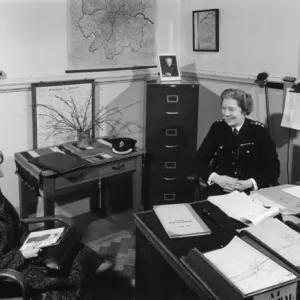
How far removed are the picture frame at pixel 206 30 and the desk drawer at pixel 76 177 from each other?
1.76m

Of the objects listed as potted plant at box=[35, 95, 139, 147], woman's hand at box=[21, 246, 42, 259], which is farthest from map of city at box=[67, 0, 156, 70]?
woman's hand at box=[21, 246, 42, 259]

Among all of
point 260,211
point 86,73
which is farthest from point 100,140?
point 260,211

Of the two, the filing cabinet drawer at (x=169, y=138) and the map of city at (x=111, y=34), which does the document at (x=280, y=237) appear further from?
the map of city at (x=111, y=34)

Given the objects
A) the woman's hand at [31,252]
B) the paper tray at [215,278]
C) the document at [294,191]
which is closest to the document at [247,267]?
the paper tray at [215,278]

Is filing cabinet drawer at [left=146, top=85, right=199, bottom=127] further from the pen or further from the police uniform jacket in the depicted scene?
the pen

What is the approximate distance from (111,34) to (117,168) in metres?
1.32

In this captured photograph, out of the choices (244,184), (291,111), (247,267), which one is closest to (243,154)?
(244,184)

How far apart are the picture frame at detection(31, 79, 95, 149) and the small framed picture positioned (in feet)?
2.27

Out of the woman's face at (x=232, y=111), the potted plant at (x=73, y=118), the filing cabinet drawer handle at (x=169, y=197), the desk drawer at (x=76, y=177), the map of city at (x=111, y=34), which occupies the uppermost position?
the map of city at (x=111, y=34)

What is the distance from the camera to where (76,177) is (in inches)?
128

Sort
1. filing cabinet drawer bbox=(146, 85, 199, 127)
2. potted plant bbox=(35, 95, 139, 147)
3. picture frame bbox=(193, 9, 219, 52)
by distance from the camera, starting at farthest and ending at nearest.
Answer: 1. picture frame bbox=(193, 9, 219, 52)
2. filing cabinet drawer bbox=(146, 85, 199, 127)
3. potted plant bbox=(35, 95, 139, 147)

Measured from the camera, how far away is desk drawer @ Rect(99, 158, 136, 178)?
3.43 m

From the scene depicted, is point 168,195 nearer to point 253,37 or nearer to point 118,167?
point 118,167

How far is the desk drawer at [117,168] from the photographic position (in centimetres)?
343
